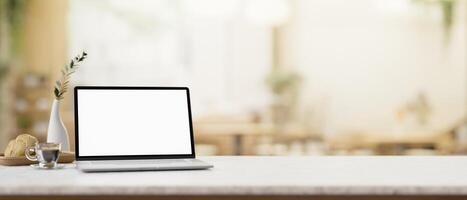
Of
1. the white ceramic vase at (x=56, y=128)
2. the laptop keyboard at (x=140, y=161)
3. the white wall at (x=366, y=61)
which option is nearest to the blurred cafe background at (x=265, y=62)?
the white wall at (x=366, y=61)

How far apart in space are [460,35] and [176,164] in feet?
22.7

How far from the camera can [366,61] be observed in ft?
29.7

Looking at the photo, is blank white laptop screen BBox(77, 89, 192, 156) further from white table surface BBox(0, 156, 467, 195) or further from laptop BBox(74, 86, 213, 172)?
white table surface BBox(0, 156, 467, 195)

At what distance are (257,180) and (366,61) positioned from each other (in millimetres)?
7098

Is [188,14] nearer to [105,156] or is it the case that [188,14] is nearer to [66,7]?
[66,7]

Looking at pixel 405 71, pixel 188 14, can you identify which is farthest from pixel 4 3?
pixel 405 71

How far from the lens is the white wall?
29.3ft

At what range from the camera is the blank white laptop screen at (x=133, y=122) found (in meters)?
2.44

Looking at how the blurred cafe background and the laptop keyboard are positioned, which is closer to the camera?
the laptop keyboard

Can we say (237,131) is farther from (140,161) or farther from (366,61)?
(140,161)

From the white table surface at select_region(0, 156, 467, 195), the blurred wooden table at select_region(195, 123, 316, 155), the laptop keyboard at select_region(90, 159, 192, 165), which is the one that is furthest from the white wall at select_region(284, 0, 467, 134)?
the laptop keyboard at select_region(90, 159, 192, 165)

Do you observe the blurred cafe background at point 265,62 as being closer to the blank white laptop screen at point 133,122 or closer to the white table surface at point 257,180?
the blank white laptop screen at point 133,122

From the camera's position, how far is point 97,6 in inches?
361

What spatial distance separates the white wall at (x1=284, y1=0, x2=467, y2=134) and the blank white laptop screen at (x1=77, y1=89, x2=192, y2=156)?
6.61 meters
